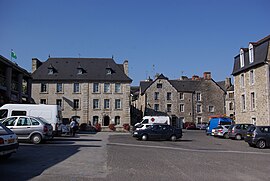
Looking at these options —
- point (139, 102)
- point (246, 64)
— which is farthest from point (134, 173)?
point (139, 102)

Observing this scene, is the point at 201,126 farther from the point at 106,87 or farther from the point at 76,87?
the point at 76,87

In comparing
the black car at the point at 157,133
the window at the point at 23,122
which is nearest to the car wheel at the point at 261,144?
the black car at the point at 157,133

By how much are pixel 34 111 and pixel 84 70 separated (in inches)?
1167

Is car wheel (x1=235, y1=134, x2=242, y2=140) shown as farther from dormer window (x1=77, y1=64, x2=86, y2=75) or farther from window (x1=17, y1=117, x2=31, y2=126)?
dormer window (x1=77, y1=64, x2=86, y2=75)

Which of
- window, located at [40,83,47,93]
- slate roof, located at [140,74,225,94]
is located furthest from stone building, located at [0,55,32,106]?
slate roof, located at [140,74,225,94]

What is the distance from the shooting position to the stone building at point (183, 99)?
5831 cm

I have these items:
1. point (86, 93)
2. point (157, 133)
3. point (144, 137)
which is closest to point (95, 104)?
point (86, 93)

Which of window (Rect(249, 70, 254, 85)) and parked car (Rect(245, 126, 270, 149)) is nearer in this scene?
parked car (Rect(245, 126, 270, 149))

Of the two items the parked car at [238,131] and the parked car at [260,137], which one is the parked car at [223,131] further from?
the parked car at [260,137]

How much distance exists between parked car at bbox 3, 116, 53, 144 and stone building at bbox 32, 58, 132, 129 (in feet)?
102

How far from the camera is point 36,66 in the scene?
51.7 metres

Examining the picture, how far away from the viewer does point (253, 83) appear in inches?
1362

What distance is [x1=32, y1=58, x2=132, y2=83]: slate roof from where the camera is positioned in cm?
5056

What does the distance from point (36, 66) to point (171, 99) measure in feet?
81.1
